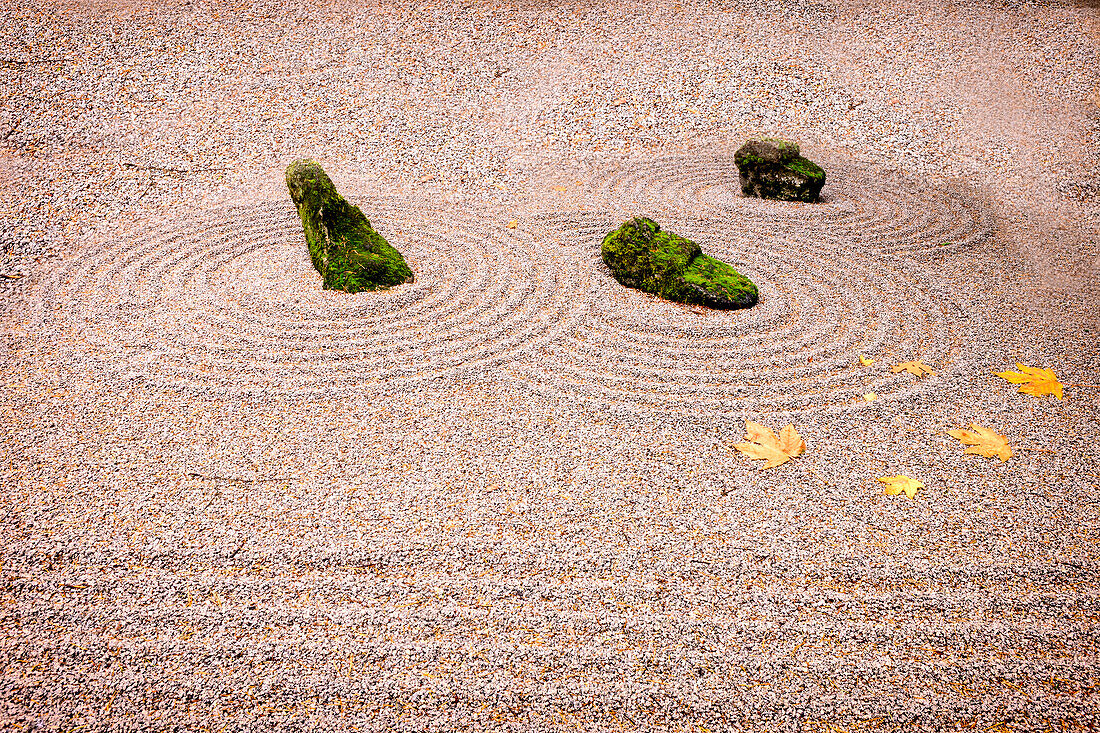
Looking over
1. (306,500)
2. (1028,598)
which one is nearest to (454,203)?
(306,500)

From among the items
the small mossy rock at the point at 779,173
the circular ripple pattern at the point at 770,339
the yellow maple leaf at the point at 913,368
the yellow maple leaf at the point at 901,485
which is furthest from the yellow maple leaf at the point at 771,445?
the small mossy rock at the point at 779,173

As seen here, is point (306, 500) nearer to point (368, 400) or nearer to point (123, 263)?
point (368, 400)

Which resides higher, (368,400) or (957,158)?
(957,158)

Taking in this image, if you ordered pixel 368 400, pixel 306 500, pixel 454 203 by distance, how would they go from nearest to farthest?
pixel 306 500 < pixel 368 400 < pixel 454 203

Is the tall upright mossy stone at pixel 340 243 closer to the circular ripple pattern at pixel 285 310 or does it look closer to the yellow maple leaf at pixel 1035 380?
the circular ripple pattern at pixel 285 310

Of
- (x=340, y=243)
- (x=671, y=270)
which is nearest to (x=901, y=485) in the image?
(x=671, y=270)

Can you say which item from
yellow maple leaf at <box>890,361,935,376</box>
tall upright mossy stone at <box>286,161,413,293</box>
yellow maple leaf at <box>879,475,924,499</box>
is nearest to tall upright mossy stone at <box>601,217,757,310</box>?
yellow maple leaf at <box>890,361,935,376</box>

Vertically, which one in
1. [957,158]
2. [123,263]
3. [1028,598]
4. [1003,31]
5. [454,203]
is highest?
[1003,31]
